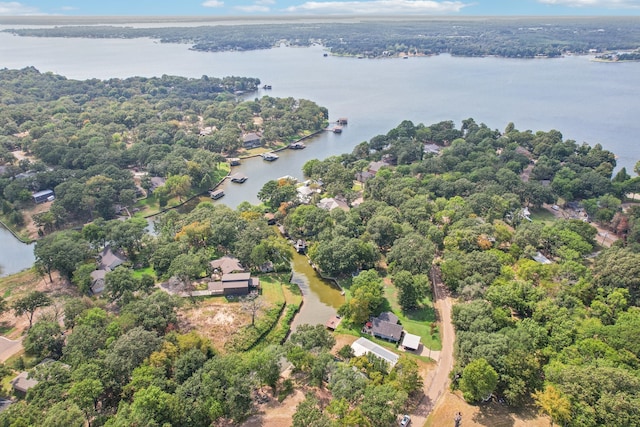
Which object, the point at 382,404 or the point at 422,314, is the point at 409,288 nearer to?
the point at 422,314

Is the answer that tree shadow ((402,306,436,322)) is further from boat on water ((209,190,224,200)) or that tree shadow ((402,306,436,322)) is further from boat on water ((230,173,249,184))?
boat on water ((230,173,249,184))

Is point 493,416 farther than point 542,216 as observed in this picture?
No

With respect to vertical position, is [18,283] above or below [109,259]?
below

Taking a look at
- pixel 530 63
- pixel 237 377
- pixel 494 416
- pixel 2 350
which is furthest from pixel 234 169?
pixel 530 63

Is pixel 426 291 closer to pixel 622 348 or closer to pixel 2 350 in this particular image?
pixel 622 348

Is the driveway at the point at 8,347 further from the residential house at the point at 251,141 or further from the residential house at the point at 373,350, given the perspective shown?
the residential house at the point at 251,141

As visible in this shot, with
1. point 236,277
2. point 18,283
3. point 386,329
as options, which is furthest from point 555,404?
point 18,283
